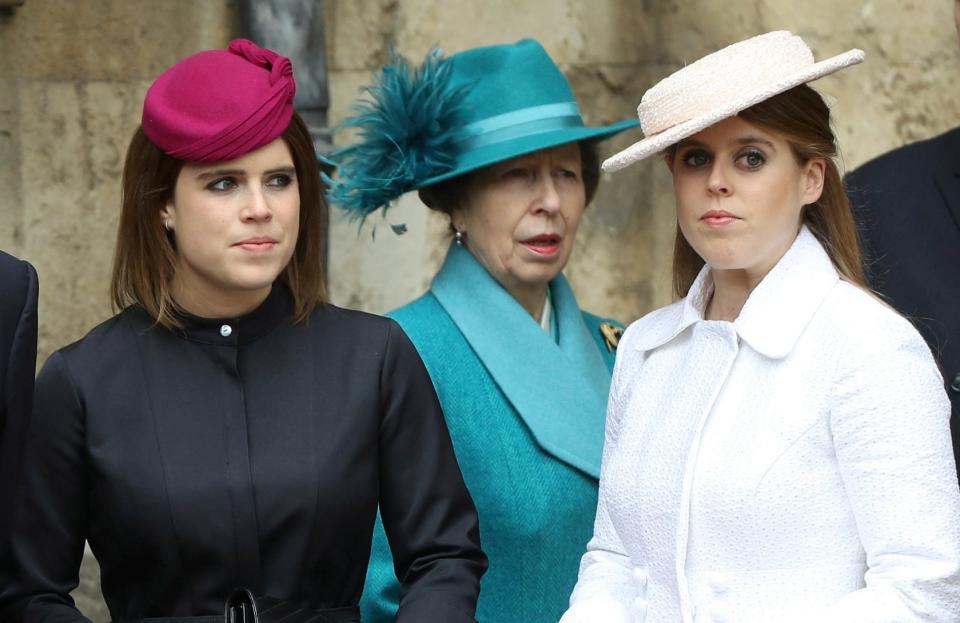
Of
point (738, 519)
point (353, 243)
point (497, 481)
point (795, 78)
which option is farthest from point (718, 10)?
point (738, 519)

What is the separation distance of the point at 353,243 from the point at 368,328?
1.79m

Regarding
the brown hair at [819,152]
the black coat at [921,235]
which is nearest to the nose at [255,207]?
the brown hair at [819,152]

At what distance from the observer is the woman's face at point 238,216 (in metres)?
2.98

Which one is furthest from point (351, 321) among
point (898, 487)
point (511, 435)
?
point (898, 487)

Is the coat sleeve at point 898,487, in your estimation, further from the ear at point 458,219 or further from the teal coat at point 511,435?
the ear at point 458,219

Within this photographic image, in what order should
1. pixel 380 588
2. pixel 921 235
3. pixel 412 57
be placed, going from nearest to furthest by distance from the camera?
1. pixel 380 588
2. pixel 921 235
3. pixel 412 57

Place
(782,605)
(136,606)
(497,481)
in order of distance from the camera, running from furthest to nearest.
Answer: (497,481)
(136,606)
(782,605)

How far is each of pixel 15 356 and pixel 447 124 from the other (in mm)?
1353

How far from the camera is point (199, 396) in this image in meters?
3.04

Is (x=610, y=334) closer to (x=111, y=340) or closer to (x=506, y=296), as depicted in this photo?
(x=506, y=296)

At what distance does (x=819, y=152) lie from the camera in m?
2.79

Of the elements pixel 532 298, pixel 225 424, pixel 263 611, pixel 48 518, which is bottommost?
pixel 263 611

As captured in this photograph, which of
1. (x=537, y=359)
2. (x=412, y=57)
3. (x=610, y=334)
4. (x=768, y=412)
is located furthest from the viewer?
(x=412, y=57)

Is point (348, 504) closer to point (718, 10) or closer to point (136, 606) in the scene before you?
point (136, 606)
